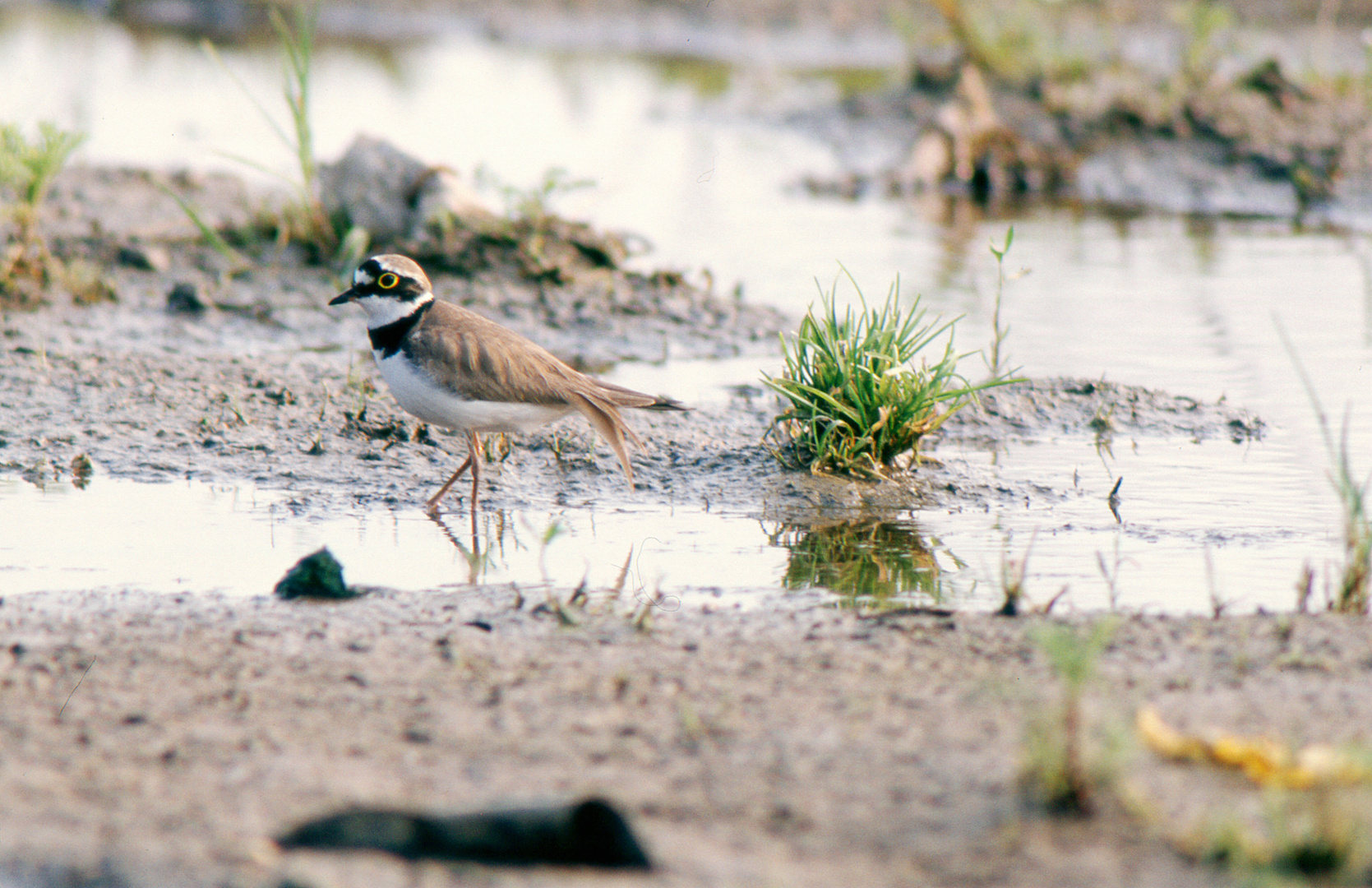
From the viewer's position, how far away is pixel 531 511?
6.13 metres

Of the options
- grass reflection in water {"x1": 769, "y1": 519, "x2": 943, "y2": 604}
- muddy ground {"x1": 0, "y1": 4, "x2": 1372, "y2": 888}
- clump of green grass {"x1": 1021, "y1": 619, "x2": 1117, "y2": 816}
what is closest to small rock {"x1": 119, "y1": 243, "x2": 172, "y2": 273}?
muddy ground {"x1": 0, "y1": 4, "x2": 1372, "y2": 888}

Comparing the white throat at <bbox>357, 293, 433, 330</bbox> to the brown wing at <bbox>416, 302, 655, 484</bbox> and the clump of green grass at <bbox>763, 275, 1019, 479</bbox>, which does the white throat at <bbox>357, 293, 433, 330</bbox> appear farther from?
the clump of green grass at <bbox>763, 275, 1019, 479</bbox>

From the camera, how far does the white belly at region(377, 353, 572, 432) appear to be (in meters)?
5.97

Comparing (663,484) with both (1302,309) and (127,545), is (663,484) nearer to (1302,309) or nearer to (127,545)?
(127,545)

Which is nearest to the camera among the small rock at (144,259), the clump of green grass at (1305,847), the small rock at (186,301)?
the clump of green grass at (1305,847)

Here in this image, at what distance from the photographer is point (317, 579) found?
4.76 meters

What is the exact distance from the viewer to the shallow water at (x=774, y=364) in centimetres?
530

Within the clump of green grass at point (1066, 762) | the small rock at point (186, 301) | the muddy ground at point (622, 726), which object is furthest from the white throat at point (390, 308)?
the clump of green grass at point (1066, 762)

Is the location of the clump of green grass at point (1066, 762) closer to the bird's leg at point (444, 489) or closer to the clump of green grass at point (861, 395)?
the clump of green grass at point (861, 395)

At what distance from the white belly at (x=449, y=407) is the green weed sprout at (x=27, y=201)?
3.61m

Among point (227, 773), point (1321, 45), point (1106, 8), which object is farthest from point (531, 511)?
point (1106, 8)

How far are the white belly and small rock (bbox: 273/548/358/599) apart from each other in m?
1.31

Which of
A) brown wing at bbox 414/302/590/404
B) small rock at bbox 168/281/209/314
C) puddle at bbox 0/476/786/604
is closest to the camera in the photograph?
puddle at bbox 0/476/786/604

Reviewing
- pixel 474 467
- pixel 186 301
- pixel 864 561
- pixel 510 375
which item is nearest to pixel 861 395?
pixel 864 561
